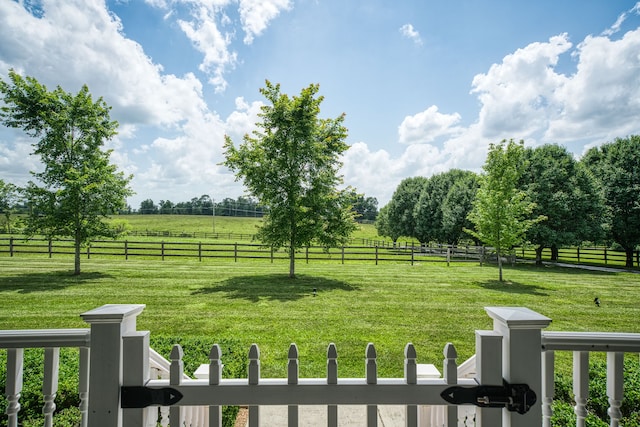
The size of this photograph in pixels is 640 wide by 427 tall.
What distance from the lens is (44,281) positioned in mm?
13859

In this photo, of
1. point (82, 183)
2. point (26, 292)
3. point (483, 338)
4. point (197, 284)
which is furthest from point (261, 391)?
point (82, 183)

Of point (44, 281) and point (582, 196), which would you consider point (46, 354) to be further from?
point (582, 196)

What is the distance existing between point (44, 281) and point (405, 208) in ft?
131

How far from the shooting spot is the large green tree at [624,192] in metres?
25.7

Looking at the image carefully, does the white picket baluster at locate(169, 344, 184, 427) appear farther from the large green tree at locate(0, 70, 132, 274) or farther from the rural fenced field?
the large green tree at locate(0, 70, 132, 274)

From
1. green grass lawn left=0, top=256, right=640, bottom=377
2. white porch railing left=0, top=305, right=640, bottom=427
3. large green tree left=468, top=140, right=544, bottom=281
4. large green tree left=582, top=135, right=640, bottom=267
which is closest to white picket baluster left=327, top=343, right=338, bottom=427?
white porch railing left=0, top=305, right=640, bottom=427

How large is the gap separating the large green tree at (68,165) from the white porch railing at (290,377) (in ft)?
53.4

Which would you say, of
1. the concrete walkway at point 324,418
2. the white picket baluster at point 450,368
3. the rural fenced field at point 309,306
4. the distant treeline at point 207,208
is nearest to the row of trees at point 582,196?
the rural fenced field at point 309,306

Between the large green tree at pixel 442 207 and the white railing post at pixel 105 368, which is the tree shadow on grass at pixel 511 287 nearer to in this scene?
the white railing post at pixel 105 368

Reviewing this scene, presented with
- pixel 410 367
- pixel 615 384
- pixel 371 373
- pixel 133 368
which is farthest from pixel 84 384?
pixel 615 384

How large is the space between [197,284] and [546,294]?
1374 cm

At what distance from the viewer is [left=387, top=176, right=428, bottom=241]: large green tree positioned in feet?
145

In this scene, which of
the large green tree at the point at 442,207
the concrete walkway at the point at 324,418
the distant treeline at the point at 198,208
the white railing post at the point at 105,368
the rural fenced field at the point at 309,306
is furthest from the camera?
the distant treeline at the point at 198,208

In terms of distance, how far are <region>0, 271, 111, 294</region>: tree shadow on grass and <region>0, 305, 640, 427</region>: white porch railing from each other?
13542 mm
